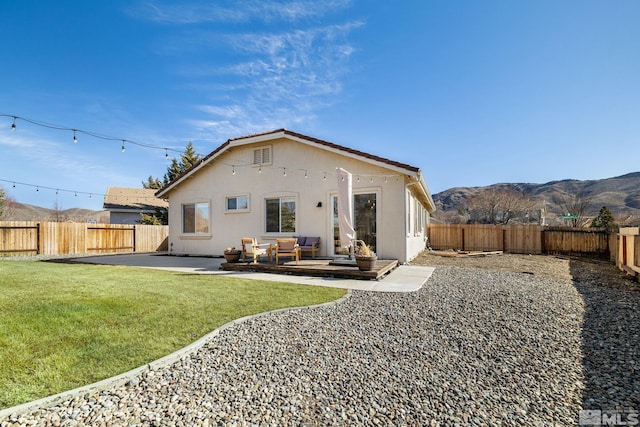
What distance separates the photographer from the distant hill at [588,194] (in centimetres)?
3934

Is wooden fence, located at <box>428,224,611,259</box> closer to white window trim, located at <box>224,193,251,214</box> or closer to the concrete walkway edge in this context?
white window trim, located at <box>224,193,251,214</box>

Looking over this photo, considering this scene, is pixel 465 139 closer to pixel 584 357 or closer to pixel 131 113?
pixel 584 357

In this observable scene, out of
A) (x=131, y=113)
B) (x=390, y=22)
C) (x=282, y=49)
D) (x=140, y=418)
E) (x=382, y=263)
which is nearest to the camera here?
(x=140, y=418)

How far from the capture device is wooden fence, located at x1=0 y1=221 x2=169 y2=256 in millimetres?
14688

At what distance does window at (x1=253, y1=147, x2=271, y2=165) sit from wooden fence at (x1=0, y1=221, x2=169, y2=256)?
11.3 meters

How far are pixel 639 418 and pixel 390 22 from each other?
35.7 feet

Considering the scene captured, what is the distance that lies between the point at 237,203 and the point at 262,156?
2.33 meters

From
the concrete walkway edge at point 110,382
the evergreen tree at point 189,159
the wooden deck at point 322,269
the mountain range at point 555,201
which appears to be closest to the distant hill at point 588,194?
the mountain range at point 555,201

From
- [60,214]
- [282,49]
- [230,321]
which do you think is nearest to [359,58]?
[282,49]

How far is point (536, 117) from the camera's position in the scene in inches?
552

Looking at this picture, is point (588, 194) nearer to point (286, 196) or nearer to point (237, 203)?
point (286, 196)

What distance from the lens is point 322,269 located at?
828 centimetres

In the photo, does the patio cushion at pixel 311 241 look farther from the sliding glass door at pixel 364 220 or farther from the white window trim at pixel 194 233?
the white window trim at pixel 194 233

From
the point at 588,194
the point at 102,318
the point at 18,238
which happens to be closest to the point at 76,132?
the point at 102,318
